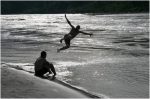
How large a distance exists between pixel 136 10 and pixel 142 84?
6312 inches

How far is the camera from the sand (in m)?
12.3

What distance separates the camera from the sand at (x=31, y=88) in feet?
40.5

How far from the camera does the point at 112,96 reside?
14.5m

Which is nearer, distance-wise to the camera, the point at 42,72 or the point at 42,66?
the point at 42,66

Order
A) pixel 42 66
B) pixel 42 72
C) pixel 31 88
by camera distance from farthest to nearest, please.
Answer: pixel 42 72
pixel 42 66
pixel 31 88

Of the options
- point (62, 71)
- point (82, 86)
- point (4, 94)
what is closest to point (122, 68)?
point (62, 71)

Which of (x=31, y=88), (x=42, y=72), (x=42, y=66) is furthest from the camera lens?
(x=42, y=72)

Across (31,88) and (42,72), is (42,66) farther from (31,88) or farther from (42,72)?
(31,88)

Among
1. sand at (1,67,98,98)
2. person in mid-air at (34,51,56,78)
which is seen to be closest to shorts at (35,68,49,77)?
person in mid-air at (34,51,56,78)

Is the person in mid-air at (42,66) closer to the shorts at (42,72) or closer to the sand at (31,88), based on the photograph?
the shorts at (42,72)

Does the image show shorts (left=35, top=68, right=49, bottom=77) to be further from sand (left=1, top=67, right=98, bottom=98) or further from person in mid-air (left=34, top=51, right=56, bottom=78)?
sand (left=1, top=67, right=98, bottom=98)

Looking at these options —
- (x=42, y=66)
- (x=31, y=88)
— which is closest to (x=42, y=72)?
(x=42, y=66)

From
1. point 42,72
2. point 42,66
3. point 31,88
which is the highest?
point 42,66

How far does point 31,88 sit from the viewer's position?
1330 cm
